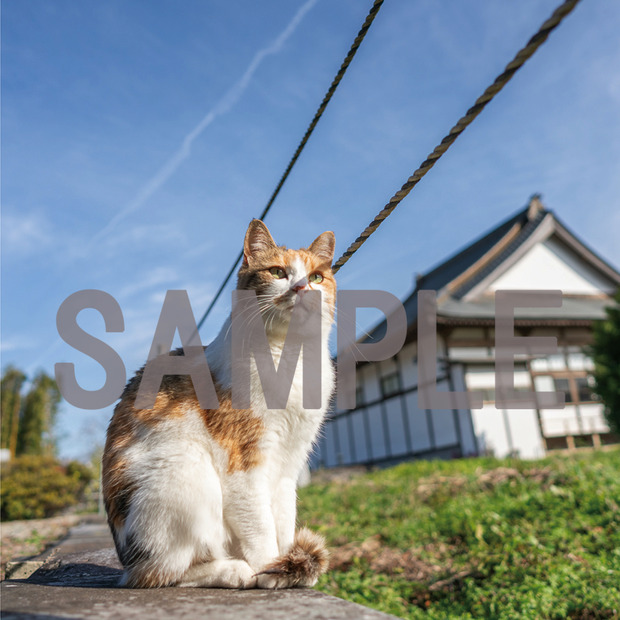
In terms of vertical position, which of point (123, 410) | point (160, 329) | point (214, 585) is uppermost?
point (160, 329)

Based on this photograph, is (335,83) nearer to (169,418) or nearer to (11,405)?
(169,418)

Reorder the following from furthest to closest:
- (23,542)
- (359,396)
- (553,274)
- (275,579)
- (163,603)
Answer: (359,396) → (553,274) → (23,542) → (275,579) → (163,603)

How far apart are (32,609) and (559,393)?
54.6 feet

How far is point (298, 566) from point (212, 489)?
0.45 meters

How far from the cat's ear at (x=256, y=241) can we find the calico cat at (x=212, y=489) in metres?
0.44

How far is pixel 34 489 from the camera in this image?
10883mm

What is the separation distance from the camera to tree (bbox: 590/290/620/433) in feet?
42.7

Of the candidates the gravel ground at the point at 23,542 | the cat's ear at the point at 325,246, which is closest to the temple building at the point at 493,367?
the gravel ground at the point at 23,542

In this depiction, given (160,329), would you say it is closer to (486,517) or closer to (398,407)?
(486,517)

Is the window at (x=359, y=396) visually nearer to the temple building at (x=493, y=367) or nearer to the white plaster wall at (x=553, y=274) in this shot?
the temple building at (x=493, y=367)

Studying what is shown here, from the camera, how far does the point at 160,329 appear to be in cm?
356

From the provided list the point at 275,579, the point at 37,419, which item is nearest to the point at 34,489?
the point at 275,579

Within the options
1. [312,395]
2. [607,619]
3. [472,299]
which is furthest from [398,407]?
[312,395]

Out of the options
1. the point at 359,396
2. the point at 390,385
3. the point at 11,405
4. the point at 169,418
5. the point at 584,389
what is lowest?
the point at 169,418
